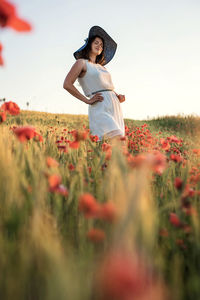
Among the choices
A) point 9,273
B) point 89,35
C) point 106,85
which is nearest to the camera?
point 9,273

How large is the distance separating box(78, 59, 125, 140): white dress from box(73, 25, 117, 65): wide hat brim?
1.67 feet

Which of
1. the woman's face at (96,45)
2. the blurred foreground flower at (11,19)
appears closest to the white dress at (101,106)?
the woman's face at (96,45)

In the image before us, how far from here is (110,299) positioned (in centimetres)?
40

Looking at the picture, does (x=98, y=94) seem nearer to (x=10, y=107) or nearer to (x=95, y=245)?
(x=10, y=107)

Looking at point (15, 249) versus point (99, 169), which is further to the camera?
point (99, 169)

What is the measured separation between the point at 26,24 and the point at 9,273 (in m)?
0.66

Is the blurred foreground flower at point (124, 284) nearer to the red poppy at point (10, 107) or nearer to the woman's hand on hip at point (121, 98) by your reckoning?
the red poppy at point (10, 107)

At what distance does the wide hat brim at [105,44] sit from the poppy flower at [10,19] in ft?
8.48

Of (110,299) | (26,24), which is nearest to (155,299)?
(110,299)

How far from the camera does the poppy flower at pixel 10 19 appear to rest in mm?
730

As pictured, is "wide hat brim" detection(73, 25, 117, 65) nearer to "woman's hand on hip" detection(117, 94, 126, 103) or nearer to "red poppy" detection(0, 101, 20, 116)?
"woman's hand on hip" detection(117, 94, 126, 103)

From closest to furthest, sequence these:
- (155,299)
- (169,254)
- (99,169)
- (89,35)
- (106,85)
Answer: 1. (155,299)
2. (169,254)
3. (99,169)
4. (106,85)
5. (89,35)

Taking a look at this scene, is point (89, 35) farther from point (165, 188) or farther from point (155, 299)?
point (155, 299)

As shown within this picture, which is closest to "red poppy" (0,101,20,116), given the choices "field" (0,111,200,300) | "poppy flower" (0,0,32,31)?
"field" (0,111,200,300)
